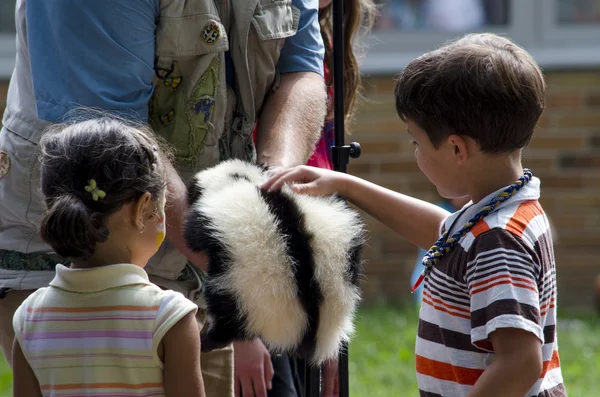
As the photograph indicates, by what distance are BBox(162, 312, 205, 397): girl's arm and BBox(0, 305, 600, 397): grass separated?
2721mm

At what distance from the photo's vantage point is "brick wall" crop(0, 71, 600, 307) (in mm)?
6371

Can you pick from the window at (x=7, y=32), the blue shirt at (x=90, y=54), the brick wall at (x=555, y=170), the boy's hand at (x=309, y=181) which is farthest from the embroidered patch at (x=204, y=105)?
the window at (x=7, y=32)

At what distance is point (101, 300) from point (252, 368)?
891 mm

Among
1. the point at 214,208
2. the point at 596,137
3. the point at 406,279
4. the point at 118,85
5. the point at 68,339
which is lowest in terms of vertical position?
the point at 406,279

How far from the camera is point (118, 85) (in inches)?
88.0

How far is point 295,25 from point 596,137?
170 inches

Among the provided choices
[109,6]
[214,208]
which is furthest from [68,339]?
[109,6]

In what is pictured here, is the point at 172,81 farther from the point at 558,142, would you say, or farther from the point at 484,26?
the point at 484,26

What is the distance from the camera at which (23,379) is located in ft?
6.32

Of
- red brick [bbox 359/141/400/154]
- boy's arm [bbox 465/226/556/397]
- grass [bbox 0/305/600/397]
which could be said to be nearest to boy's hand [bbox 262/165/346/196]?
boy's arm [bbox 465/226/556/397]

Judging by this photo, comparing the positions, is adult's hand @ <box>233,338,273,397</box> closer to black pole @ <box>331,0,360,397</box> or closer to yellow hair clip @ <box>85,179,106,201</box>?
black pole @ <box>331,0,360,397</box>

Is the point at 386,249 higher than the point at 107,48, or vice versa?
the point at 107,48

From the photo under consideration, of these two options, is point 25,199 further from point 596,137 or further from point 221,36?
point 596,137

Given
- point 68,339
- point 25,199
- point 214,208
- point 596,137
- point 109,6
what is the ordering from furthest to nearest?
point 596,137 → point 25,199 → point 109,6 → point 214,208 → point 68,339
